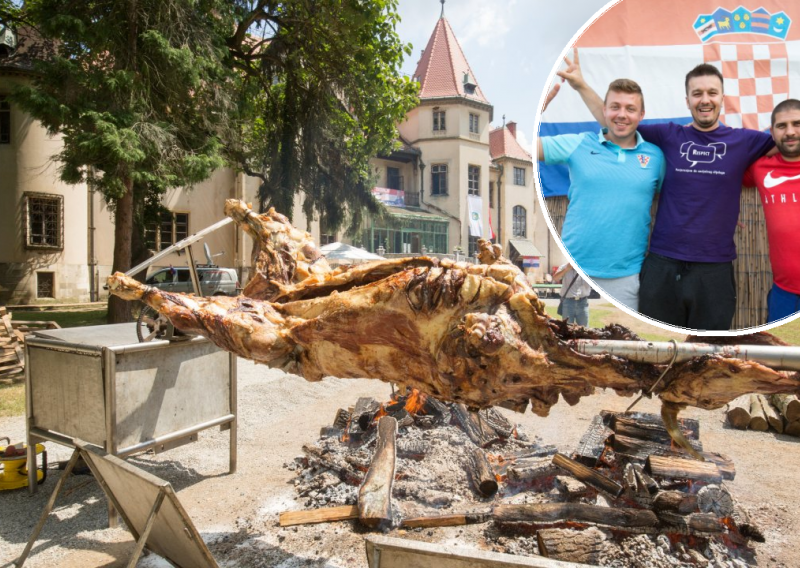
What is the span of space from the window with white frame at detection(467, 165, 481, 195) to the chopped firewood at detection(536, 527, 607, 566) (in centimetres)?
3122

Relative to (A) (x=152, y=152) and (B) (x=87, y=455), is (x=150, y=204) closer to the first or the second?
(A) (x=152, y=152)

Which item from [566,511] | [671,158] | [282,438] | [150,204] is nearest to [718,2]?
[671,158]

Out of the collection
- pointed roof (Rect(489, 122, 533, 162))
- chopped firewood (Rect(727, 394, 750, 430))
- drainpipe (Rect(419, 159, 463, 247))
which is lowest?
chopped firewood (Rect(727, 394, 750, 430))

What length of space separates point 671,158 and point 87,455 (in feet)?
11.6

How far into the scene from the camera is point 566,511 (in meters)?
3.78

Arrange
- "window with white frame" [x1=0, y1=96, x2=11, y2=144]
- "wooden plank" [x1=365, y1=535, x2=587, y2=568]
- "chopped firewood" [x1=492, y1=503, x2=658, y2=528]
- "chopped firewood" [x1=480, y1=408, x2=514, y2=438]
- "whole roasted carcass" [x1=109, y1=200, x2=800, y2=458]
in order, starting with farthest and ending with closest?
"window with white frame" [x1=0, y1=96, x2=11, y2=144]
"chopped firewood" [x1=480, y1=408, x2=514, y2=438]
"chopped firewood" [x1=492, y1=503, x2=658, y2=528]
"whole roasted carcass" [x1=109, y1=200, x2=800, y2=458]
"wooden plank" [x1=365, y1=535, x2=587, y2=568]

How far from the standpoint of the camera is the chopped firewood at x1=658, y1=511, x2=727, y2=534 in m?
3.54

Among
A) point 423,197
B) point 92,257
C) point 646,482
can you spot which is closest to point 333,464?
point 646,482

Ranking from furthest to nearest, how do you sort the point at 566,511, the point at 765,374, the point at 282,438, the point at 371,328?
1. the point at 282,438
2. the point at 566,511
3. the point at 371,328
4. the point at 765,374

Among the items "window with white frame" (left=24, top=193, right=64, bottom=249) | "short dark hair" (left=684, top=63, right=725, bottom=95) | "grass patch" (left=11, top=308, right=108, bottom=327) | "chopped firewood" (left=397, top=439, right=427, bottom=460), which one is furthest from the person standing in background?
"window with white frame" (left=24, top=193, right=64, bottom=249)

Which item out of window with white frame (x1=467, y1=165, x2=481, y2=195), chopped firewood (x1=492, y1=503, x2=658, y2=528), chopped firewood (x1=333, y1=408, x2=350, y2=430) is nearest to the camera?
chopped firewood (x1=492, y1=503, x2=658, y2=528)

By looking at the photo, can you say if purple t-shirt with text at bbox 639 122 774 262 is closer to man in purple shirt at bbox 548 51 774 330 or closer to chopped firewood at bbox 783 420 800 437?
man in purple shirt at bbox 548 51 774 330

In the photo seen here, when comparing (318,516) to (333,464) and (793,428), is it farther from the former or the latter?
(793,428)

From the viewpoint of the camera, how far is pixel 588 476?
428 cm
